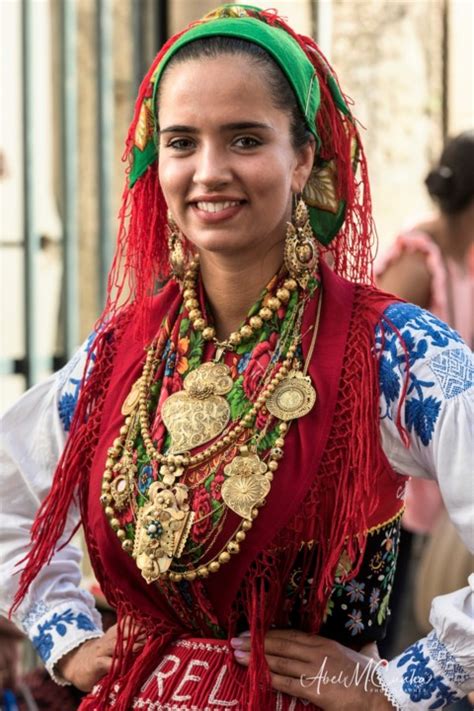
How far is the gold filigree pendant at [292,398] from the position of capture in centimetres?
233

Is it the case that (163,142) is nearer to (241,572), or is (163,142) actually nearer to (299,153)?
(299,153)

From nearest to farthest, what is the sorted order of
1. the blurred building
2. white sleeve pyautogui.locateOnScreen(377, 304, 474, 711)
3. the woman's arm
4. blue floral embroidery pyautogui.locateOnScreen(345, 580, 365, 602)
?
white sleeve pyautogui.locateOnScreen(377, 304, 474, 711) < blue floral embroidery pyautogui.locateOnScreen(345, 580, 365, 602) < the woman's arm < the blurred building

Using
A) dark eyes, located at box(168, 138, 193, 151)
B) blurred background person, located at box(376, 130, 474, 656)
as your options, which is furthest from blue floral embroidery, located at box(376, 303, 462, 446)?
blurred background person, located at box(376, 130, 474, 656)

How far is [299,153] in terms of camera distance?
2438mm

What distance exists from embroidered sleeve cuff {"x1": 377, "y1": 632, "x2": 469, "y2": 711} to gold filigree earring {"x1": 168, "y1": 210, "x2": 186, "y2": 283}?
2.71 feet

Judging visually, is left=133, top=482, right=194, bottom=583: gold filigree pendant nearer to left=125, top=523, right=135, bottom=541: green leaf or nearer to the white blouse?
left=125, top=523, right=135, bottom=541: green leaf

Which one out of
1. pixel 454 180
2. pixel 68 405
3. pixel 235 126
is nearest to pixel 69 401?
pixel 68 405

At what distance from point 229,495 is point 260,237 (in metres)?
0.46

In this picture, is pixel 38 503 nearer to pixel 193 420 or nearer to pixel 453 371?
pixel 193 420

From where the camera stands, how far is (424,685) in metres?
2.28

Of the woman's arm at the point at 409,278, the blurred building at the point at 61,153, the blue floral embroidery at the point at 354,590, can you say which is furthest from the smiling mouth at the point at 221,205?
the blurred building at the point at 61,153

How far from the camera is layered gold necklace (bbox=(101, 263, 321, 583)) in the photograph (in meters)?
2.30

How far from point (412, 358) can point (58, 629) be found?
90cm

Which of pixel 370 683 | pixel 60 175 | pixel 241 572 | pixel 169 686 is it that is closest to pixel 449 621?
pixel 370 683
